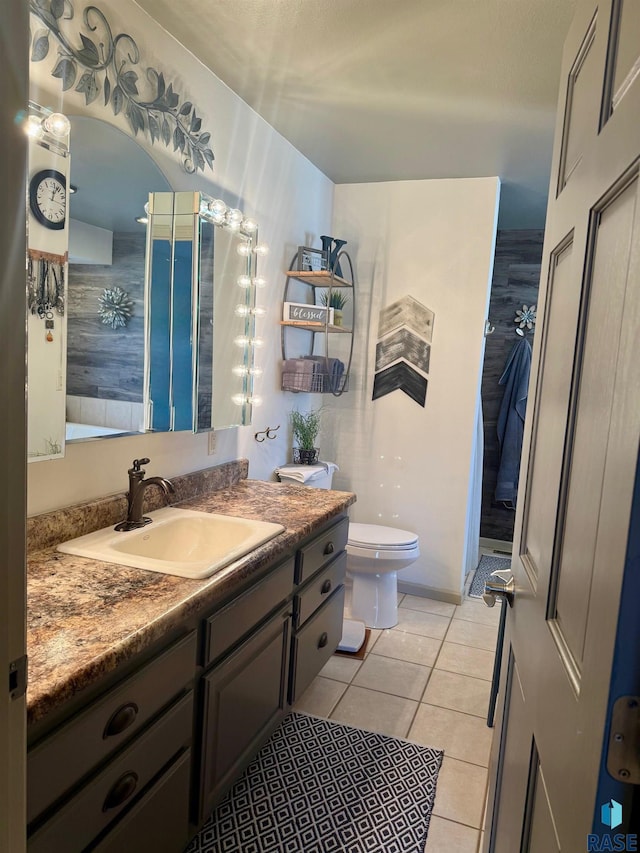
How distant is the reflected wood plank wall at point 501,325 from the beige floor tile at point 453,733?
2.42 metres

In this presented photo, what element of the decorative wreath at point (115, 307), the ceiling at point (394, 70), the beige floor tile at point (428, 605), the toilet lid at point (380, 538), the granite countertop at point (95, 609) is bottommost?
the beige floor tile at point (428, 605)

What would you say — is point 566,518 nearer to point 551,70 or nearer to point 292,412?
point 551,70

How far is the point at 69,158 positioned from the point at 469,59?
1407mm

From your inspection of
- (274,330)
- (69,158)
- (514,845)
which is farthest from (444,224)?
(514,845)

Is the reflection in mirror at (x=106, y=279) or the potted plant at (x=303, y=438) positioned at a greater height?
the reflection in mirror at (x=106, y=279)

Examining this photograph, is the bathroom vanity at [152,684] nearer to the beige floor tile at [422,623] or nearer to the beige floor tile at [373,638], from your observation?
the beige floor tile at [373,638]

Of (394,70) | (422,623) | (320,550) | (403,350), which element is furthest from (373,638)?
(394,70)

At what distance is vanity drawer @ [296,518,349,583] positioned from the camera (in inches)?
80.3

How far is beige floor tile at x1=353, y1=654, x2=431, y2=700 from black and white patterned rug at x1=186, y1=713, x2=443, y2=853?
33 centimetres

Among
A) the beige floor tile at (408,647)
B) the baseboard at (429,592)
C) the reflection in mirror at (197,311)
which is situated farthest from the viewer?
the baseboard at (429,592)

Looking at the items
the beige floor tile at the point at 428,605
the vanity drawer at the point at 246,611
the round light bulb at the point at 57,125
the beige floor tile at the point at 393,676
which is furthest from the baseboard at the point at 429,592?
the round light bulb at the point at 57,125

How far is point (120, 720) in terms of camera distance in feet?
3.74

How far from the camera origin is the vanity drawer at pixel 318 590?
207 centimetres

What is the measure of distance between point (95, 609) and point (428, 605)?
8.56 feet
